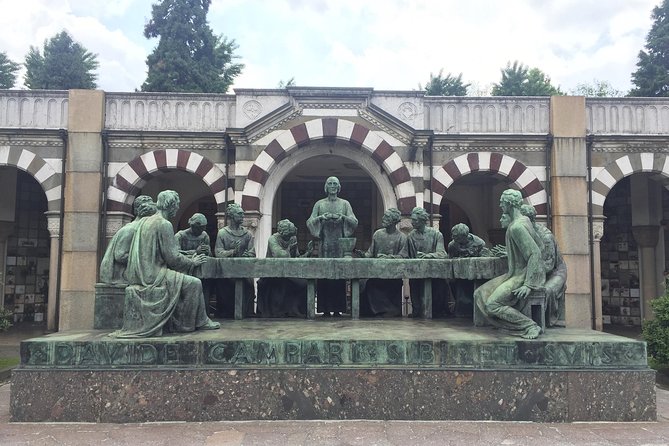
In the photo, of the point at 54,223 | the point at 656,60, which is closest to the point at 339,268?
the point at 54,223

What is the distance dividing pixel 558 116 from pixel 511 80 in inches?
586

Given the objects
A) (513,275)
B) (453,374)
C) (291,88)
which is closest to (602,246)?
(291,88)

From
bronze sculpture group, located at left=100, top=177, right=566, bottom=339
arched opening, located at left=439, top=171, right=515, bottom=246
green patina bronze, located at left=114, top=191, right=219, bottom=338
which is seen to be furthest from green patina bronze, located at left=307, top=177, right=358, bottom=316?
arched opening, located at left=439, top=171, right=515, bottom=246

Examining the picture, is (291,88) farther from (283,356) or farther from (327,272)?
(283,356)

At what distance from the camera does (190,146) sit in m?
12.6

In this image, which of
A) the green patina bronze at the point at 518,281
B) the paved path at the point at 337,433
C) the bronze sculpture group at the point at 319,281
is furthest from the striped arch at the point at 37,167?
the green patina bronze at the point at 518,281

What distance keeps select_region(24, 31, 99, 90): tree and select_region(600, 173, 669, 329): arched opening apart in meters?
23.7

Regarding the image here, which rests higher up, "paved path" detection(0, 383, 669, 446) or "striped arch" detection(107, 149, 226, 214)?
"striped arch" detection(107, 149, 226, 214)

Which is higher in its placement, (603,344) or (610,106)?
(610,106)

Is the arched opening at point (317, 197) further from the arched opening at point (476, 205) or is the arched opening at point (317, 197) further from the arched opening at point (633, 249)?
the arched opening at point (633, 249)

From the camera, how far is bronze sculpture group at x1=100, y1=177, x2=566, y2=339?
5312 mm

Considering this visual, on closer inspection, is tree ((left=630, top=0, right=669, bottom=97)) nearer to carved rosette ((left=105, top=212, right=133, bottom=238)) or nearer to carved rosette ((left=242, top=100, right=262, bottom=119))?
carved rosette ((left=242, top=100, right=262, bottom=119))

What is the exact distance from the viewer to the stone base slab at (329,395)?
15.9 feet

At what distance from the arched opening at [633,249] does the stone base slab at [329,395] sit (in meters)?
12.3
